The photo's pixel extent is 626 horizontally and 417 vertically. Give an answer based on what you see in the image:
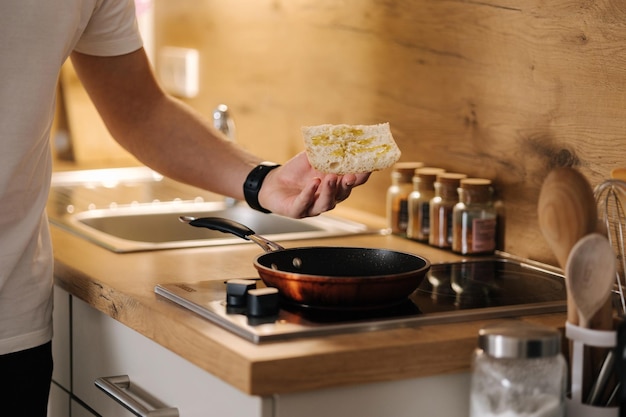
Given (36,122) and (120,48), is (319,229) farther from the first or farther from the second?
(36,122)

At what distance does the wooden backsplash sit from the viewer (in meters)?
1.54

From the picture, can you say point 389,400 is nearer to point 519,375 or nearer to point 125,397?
point 519,375

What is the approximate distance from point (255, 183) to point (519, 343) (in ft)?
2.13

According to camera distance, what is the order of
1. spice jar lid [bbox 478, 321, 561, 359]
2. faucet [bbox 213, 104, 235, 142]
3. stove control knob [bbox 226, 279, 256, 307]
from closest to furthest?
spice jar lid [bbox 478, 321, 561, 359] < stove control knob [bbox 226, 279, 256, 307] < faucet [bbox 213, 104, 235, 142]

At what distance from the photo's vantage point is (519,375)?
108 centimetres

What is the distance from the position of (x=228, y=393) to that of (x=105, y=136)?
1763 millimetres

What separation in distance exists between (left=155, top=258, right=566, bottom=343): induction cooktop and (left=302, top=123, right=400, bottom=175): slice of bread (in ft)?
0.62

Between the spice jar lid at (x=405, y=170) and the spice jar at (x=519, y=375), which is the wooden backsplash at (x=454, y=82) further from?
the spice jar at (x=519, y=375)

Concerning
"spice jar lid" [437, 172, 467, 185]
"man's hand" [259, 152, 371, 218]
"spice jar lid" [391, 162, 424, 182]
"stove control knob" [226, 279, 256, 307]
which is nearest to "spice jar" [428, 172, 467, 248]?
"spice jar lid" [437, 172, 467, 185]

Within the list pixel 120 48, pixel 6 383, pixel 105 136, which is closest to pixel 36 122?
pixel 120 48

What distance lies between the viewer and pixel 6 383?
1520mm

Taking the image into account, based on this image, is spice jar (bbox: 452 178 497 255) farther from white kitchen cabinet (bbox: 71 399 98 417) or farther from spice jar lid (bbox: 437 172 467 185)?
white kitchen cabinet (bbox: 71 399 98 417)

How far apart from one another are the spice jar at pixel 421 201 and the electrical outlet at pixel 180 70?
44.2 inches

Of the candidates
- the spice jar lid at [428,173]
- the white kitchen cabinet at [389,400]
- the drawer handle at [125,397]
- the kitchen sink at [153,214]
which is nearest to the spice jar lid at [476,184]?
the spice jar lid at [428,173]
